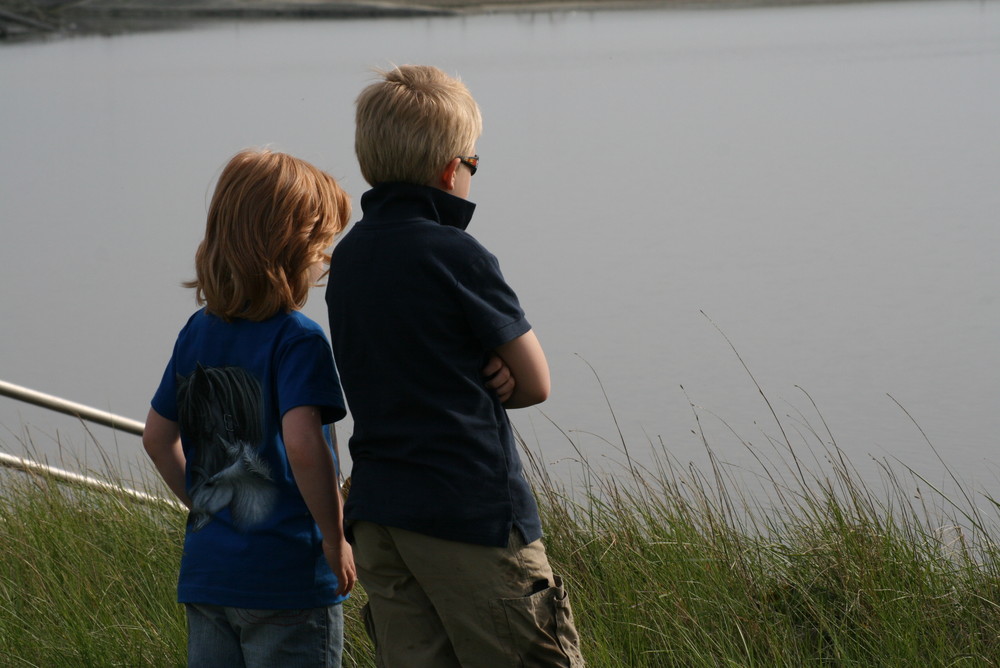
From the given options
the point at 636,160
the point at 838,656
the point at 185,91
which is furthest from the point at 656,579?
the point at 185,91

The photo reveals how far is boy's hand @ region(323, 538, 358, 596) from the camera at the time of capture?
1.87 m

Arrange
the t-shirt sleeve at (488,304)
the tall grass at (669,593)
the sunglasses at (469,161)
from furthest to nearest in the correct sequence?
1. the tall grass at (669,593)
2. the sunglasses at (469,161)
3. the t-shirt sleeve at (488,304)

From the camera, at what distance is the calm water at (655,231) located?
631cm

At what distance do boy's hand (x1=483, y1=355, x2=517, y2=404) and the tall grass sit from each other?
77cm

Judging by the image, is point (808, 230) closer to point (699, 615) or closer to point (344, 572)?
point (699, 615)

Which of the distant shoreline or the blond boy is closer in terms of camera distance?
the blond boy

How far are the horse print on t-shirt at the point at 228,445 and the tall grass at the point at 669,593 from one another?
75cm

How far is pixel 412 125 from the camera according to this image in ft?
5.93

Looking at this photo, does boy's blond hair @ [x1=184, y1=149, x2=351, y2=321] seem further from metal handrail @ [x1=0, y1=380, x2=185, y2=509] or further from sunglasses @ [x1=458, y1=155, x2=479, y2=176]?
metal handrail @ [x1=0, y1=380, x2=185, y2=509]

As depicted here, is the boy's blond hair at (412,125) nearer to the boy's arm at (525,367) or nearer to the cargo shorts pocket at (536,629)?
the boy's arm at (525,367)

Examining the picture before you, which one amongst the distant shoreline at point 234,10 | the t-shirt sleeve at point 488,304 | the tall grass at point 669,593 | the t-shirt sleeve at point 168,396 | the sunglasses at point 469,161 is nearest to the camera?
the t-shirt sleeve at point 488,304

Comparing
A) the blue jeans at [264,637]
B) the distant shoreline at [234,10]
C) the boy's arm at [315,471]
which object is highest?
the boy's arm at [315,471]

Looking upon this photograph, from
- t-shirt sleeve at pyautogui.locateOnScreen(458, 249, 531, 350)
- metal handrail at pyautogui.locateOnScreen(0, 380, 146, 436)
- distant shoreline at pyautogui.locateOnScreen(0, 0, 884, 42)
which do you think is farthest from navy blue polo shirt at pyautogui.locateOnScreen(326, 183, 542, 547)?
distant shoreline at pyautogui.locateOnScreen(0, 0, 884, 42)

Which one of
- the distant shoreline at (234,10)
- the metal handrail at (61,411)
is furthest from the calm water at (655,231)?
the distant shoreline at (234,10)
